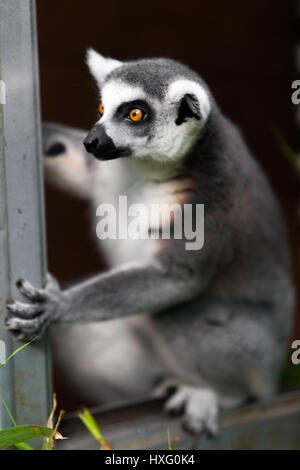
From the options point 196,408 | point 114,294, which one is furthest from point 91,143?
point 196,408

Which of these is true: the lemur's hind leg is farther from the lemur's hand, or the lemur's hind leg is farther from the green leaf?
the green leaf

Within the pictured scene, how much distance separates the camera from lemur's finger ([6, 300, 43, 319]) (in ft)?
7.25

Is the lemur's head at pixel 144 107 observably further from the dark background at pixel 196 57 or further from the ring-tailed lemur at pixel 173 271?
the dark background at pixel 196 57

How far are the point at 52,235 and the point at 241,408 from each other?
175 centimetres

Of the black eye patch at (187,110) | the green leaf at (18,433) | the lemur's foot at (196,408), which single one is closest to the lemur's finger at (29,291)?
the green leaf at (18,433)

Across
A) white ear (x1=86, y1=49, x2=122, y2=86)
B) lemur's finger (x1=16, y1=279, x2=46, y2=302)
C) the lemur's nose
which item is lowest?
lemur's finger (x1=16, y1=279, x2=46, y2=302)

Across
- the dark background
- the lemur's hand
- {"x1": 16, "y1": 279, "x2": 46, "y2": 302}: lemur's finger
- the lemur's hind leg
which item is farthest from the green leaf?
the dark background

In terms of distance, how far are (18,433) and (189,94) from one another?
132 centimetres

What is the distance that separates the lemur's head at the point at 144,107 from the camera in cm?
210

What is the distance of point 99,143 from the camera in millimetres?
2051

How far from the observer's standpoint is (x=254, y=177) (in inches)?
118

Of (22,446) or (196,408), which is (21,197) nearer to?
(22,446)

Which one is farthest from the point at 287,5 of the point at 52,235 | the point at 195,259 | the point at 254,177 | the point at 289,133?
the point at 195,259

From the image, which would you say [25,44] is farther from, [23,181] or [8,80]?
[23,181]
